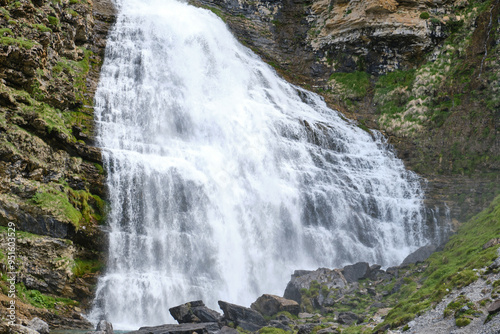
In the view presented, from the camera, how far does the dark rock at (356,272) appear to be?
64.2 ft

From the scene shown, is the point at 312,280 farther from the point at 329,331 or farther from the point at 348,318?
the point at 329,331

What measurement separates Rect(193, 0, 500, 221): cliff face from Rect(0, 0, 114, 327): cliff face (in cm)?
1875

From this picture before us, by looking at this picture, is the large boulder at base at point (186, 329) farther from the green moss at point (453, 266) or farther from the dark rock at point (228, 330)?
the green moss at point (453, 266)

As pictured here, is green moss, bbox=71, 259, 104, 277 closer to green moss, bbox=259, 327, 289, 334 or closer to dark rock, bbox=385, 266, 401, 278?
green moss, bbox=259, 327, 289, 334

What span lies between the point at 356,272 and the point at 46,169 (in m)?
13.9

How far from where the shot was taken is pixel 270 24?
136 feet

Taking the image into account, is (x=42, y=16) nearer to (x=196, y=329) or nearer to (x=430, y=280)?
(x=196, y=329)

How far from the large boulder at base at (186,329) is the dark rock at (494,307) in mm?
7937

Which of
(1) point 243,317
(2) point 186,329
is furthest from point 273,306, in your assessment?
(2) point 186,329

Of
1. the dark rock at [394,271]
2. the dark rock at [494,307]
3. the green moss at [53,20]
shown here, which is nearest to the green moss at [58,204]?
the green moss at [53,20]

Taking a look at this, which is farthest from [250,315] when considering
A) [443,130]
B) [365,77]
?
[365,77]

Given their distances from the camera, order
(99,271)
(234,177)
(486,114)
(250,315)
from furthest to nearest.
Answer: (486,114)
(234,177)
(99,271)
(250,315)

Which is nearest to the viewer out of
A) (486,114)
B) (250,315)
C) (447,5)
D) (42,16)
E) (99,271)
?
(250,315)

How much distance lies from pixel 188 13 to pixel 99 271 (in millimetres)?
24918
